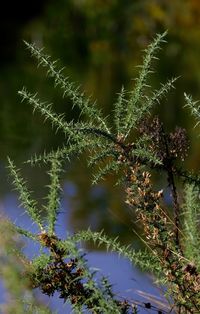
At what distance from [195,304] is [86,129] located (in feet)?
1.32

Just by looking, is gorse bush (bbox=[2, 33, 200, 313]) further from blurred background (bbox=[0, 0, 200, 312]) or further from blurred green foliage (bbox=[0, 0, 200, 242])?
blurred green foliage (bbox=[0, 0, 200, 242])

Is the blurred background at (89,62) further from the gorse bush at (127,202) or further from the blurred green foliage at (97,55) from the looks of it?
the gorse bush at (127,202)

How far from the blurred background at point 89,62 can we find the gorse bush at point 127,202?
616 cm

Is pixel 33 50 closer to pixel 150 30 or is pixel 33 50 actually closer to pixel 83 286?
pixel 83 286

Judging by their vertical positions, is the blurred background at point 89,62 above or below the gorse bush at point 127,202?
above

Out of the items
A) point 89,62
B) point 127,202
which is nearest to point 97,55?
point 89,62

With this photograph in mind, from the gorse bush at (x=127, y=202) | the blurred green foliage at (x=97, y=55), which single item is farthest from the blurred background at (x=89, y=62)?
the gorse bush at (x=127, y=202)

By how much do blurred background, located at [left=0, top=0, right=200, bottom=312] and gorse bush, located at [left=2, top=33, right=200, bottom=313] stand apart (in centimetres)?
616

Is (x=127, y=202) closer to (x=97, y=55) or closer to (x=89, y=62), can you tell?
(x=89, y=62)

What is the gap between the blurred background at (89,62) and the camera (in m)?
11.8

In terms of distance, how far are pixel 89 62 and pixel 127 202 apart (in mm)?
26571

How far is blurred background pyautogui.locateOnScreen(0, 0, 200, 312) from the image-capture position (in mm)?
11758

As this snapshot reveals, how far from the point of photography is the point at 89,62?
92.0 feet

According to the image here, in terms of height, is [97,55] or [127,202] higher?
[97,55]
